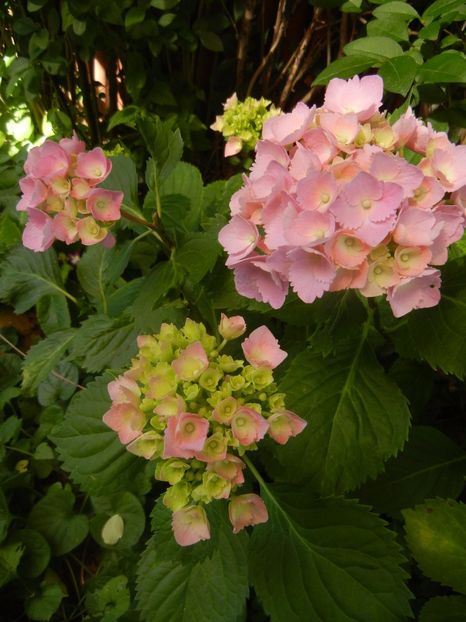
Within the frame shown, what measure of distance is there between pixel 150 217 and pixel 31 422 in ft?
2.63

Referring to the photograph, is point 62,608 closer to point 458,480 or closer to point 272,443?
point 272,443

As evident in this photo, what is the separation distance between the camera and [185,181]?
95cm

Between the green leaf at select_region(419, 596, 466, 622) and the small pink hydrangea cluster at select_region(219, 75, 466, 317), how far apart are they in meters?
0.38

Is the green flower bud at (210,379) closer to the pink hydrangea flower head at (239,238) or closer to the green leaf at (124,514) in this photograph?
the pink hydrangea flower head at (239,238)

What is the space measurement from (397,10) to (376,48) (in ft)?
0.32

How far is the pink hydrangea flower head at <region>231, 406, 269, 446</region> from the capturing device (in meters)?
0.57

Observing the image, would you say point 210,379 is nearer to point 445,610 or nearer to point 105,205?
point 105,205

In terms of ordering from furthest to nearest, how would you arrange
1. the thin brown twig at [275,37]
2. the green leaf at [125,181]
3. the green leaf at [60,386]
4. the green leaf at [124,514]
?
the thin brown twig at [275,37]
the green leaf at [60,386]
the green leaf at [124,514]
the green leaf at [125,181]

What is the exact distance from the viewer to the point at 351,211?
0.55 metres

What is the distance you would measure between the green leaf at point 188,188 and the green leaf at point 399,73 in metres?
0.35

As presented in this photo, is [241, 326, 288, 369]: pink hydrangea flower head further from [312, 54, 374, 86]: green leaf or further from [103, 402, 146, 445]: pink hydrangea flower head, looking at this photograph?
[312, 54, 374, 86]: green leaf

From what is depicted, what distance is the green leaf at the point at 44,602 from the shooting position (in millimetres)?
1117

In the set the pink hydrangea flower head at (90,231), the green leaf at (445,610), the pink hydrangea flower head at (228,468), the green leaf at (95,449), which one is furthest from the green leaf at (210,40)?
the green leaf at (445,610)

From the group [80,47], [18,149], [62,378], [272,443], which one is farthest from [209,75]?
[272,443]
